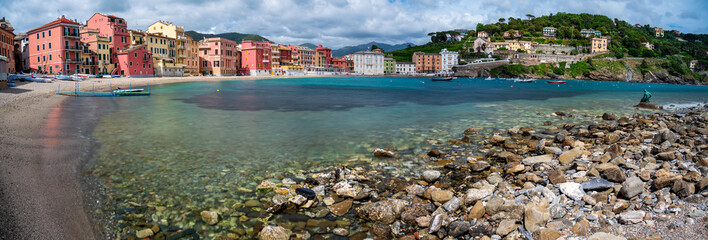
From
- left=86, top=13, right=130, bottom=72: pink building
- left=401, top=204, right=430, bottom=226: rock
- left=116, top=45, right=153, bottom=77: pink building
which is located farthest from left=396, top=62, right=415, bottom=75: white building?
left=401, top=204, right=430, bottom=226: rock

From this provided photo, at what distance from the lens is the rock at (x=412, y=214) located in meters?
7.62

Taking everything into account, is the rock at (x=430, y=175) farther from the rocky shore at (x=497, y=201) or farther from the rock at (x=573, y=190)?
the rock at (x=573, y=190)

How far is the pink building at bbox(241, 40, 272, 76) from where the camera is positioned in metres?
132

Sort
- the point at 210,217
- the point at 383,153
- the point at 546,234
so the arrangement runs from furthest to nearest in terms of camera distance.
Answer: the point at 383,153 → the point at 210,217 → the point at 546,234

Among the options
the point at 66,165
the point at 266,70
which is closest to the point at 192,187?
the point at 66,165

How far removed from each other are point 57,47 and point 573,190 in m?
90.5

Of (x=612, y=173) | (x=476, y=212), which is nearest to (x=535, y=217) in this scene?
(x=476, y=212)

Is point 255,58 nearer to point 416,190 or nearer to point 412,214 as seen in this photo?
point 416,190

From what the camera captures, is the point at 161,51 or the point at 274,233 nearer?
the point at 274,233

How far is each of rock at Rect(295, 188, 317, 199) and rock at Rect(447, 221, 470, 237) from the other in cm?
333

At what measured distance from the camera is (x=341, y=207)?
855 cm

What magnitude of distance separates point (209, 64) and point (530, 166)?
4779 inches

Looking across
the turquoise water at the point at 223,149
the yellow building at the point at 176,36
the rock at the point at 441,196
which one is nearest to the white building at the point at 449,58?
the yellow building at the point at 176,36

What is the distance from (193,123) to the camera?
904 inches
